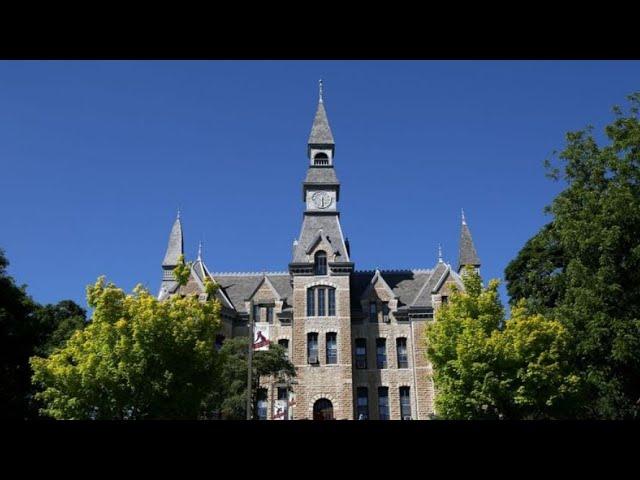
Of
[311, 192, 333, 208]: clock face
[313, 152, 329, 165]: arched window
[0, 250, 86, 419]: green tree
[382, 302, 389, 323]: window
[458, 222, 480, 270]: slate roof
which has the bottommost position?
[0, 250, 86, 419]: green tree

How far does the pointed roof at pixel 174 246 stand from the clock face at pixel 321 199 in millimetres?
9924

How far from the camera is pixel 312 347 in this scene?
3794cm

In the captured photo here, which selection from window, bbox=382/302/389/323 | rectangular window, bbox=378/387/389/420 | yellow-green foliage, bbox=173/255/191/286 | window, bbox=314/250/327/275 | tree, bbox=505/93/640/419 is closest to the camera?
tree, bbox=505/93/640/419

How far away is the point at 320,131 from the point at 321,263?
11353 mm

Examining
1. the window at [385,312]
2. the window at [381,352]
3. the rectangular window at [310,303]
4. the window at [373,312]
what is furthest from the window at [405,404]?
the rectangular window at [310,303]

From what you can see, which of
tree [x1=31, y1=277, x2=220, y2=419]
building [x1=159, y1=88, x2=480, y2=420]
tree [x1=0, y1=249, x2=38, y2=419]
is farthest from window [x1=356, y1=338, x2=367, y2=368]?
tree [x1=0, y1=249, x2=38, y2=419]

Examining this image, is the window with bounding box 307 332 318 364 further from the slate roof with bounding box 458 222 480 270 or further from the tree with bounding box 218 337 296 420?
the slate roof with bounding box 458 222 480 270

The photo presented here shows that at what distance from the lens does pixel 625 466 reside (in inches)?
127

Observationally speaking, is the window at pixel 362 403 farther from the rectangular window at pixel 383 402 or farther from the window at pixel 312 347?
the window at pixel 312 347

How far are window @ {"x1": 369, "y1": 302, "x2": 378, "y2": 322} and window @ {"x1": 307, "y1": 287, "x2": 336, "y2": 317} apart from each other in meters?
2.83

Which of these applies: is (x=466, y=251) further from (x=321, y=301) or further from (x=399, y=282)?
(x=321, y=301)

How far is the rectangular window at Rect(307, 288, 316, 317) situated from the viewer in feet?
126

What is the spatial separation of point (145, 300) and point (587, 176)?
1647 cm
